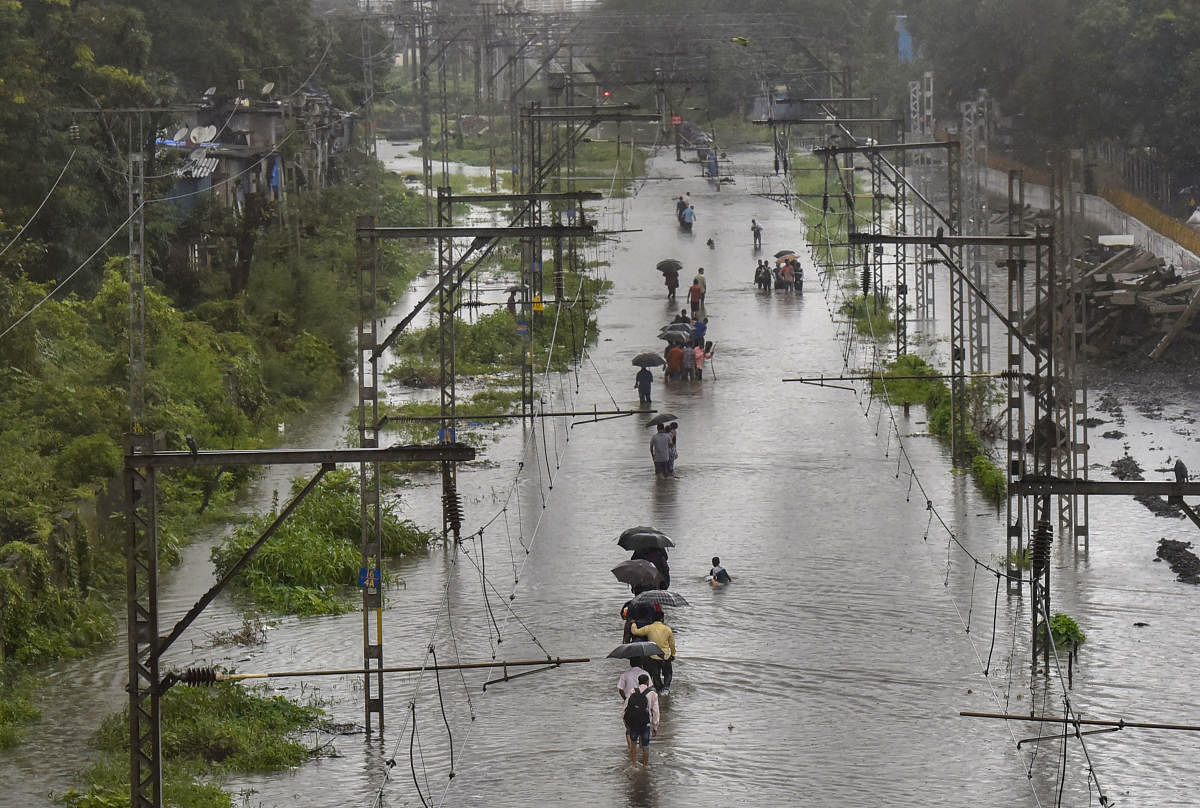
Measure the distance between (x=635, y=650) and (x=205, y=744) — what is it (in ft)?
14.5

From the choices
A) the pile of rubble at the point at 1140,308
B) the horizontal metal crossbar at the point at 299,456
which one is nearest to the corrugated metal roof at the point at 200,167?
the pile of rubble at the point at 1140,308

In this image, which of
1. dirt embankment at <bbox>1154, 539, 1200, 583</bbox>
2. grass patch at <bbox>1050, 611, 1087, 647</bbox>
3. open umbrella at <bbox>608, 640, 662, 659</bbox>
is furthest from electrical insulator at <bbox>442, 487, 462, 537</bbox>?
dirt embankment at <bbox>1154, 539, 1200, 583</bbox>

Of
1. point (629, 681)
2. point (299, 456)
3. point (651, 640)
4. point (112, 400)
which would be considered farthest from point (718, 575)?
point (112, 400)

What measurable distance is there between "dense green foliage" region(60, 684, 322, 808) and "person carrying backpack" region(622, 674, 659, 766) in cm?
327

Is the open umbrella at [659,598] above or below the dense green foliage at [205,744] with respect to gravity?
above

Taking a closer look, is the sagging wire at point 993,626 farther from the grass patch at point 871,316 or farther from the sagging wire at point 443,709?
the grass patch at point 871,316

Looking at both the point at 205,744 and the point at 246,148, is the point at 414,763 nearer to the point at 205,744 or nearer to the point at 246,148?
the point at 205,744

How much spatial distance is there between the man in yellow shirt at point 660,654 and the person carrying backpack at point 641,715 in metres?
0.99

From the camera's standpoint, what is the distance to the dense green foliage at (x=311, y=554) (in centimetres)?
2444

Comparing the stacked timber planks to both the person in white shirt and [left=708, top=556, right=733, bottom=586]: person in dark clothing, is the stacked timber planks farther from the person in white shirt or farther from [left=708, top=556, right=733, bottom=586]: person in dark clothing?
the person in white shirt

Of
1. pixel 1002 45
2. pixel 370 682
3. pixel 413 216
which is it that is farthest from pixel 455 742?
pixel 1002 45

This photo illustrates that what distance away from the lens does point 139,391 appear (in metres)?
28.0

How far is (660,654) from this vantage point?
18.5 metres

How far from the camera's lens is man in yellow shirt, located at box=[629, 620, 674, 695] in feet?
62.7
